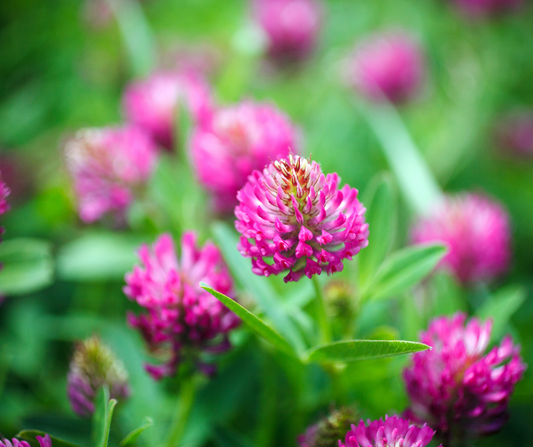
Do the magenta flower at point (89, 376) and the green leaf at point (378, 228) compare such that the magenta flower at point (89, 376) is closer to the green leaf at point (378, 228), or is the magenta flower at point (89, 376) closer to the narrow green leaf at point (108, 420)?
the narrow green leaf at point (108, 420)

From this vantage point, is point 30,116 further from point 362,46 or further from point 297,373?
point 362,46

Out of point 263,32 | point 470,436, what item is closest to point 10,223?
point 263,32

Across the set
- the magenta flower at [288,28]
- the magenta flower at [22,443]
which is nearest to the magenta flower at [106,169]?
the magenta flower at [22,443]

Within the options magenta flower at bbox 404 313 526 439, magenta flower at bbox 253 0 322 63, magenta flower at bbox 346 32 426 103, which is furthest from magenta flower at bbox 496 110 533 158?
magenta flower at bbox 404 313 526 439

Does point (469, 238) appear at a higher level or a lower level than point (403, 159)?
lower

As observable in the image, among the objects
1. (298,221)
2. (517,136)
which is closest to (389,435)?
(298,221)

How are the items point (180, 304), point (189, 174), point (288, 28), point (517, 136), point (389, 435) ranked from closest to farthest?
point (389, 435), point (180, 304), point (189, 174), point (288, 28), point (517, 136)

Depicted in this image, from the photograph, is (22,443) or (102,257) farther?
(102,257)

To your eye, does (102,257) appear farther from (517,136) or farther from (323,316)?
(517,136)
